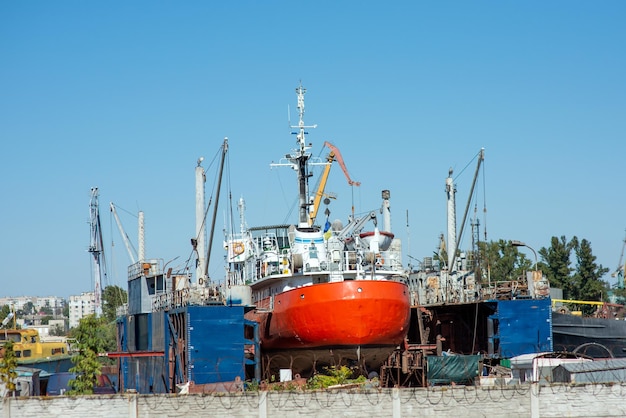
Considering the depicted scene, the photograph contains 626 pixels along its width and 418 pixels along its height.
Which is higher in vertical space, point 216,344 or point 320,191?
point 320,191

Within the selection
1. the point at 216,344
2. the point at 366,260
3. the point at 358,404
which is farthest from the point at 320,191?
the point at 358,404

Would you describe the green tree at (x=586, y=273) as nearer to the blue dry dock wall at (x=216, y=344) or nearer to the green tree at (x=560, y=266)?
the green tree at (x=560, y=266)

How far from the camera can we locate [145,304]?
2499 inches

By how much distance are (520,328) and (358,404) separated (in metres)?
18.0

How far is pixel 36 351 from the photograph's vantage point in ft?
325

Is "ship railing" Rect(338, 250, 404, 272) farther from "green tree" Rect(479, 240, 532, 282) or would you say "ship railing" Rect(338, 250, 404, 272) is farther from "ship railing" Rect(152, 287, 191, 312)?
"green tree" Rect(479, 240, 532, 282)

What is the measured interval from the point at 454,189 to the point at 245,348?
85.5ft

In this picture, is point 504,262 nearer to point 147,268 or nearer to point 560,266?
point 560,266

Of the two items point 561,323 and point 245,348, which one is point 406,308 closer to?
point 245,348

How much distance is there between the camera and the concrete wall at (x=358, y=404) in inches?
1422

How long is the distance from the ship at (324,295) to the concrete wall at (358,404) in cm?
996

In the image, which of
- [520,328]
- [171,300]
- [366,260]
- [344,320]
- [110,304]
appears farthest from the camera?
[110,304]

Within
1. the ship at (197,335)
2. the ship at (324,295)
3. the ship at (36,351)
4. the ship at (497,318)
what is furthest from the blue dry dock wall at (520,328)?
the ship at (36,351)

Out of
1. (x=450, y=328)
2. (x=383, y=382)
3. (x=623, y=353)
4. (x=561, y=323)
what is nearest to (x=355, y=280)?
(x=383, y=382)
